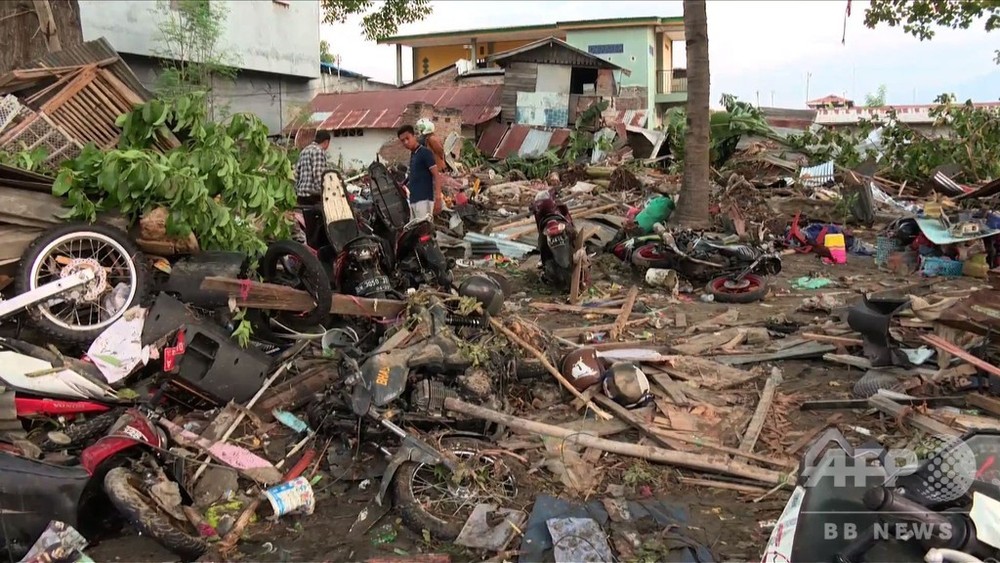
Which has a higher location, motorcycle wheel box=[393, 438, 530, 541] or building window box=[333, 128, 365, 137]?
building window box=[333, 128, 365, 137]

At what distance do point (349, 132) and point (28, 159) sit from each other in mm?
19112

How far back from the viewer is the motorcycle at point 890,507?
2086 millimetres

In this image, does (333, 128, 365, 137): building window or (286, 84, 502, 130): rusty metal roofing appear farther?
Answer: (333, 128, 365, 137): building window

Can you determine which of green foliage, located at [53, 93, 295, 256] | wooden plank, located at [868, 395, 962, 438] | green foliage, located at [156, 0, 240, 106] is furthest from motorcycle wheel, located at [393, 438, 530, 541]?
green foliage, located at [156, 0, 240, 106]

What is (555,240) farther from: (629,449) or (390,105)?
(390,105)

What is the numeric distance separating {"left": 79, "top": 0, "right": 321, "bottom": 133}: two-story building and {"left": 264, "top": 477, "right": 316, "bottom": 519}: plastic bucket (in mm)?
15114

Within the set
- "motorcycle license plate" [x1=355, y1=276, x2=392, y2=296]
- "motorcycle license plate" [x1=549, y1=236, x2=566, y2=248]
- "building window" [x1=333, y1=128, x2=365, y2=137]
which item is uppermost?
"building window" [x1=333, y1=128, x2=365, y2=137]

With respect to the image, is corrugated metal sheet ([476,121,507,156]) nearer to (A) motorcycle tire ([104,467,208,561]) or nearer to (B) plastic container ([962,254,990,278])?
(B) plastic container ([962,254,990,278])

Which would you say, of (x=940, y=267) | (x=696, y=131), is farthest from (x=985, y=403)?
(x=696, y=131)

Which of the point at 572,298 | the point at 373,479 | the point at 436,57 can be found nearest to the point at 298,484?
the point at 373,479

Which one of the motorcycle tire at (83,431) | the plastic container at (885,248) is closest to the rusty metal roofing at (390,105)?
the plastic container at (885,248)

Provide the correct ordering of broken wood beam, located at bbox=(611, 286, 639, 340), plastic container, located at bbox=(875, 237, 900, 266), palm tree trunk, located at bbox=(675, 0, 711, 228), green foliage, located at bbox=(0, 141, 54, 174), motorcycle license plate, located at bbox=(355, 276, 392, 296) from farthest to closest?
1. palm tree trunk, located at bbox=(675, 0, 711, 228)
2. plastic container, located at bbox=(875, 237, 900, 266)
3. broken wood beam, located at bbox=(611, 286, 639, 340)
4. motorcycle license plate, located at bbox=(355, 276, 392, 296)
5. green foliage, located at bbox=(0, 141, 54, 174)

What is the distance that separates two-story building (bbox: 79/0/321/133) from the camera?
16078 millimetres

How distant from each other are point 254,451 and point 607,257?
6.81 metres
